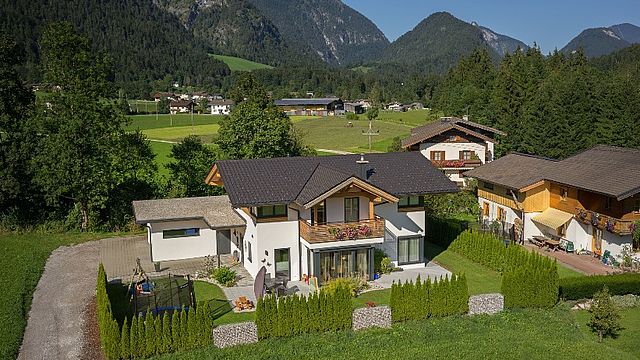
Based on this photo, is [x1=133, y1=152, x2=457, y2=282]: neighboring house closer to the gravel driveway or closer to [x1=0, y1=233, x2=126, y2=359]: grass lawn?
the gravel driveway

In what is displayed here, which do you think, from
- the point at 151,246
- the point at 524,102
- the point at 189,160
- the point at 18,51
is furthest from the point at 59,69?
the point at 524,102

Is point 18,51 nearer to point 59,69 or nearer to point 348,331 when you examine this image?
point 59,69

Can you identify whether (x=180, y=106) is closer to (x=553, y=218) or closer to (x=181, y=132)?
(x=181, y=132)

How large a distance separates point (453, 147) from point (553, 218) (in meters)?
18.6

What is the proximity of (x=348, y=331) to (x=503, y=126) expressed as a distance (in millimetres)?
43171

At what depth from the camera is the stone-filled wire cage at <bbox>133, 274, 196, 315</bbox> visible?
2061cm

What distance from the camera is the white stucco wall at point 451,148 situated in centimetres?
4931

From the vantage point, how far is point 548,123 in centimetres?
5166

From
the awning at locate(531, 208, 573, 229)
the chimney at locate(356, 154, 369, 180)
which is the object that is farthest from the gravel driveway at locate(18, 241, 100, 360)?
the awning at locate(531, 208, 573, 229)

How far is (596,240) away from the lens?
29.8 metres

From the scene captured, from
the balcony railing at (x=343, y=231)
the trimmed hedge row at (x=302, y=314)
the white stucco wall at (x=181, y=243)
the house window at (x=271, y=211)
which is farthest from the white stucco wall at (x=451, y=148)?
the trimmed hedge row at (x=302, y=314)

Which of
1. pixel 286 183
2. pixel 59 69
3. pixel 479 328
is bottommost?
pixel 479 328

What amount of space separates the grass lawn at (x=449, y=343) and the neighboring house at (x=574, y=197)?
30.5ft

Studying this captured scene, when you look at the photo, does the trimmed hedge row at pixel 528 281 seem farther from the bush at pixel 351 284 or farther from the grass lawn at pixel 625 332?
the bush at pixel 351 284
